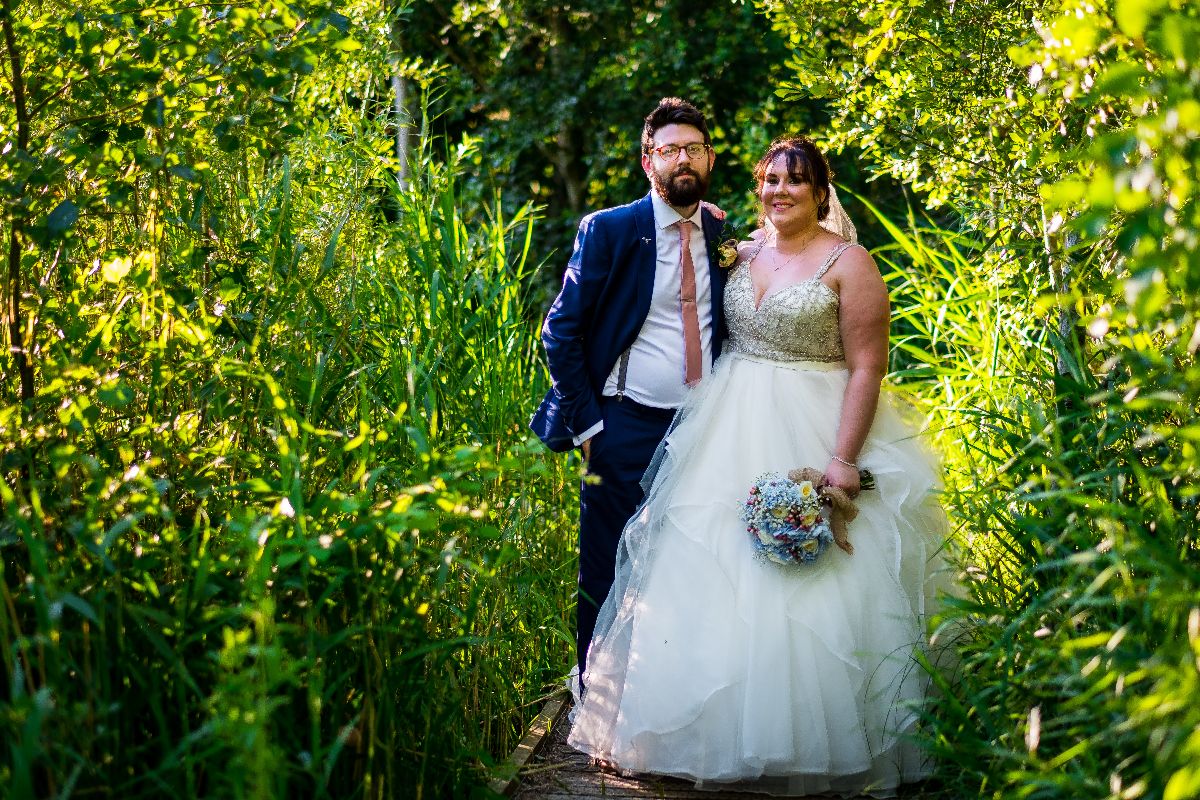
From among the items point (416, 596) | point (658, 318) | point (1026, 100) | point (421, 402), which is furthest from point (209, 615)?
point (1026, 100)

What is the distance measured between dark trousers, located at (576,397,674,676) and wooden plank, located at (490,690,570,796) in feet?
0.63

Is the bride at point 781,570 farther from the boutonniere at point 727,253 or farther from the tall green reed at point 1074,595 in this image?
the tall green reed at point 1074,595

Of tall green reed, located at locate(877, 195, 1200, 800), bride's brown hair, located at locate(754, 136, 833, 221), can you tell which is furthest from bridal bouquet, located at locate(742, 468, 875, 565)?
bride's brown hair, located at locate(754, 136, 833, 221)

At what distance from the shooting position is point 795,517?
369 cm

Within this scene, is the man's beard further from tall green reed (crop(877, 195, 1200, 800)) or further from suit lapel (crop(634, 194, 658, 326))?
tall green reed (crop(877, 195, 1200, 800))

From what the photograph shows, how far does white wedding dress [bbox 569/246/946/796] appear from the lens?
356cm

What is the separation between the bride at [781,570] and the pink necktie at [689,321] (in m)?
0.09

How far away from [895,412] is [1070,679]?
1.82 m

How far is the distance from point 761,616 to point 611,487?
35.3 inches

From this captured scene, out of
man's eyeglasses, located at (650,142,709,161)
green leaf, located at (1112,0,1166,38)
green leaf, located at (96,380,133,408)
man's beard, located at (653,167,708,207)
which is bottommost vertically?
green leaf, located at (96,380,133,408)

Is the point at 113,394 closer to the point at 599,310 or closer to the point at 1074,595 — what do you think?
the point at 599,310

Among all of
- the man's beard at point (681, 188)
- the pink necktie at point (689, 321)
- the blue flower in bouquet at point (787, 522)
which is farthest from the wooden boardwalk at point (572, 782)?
the man's beard at point (681, 188)

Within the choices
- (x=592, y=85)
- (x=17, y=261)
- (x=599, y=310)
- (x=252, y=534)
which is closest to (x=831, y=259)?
(x=599, y=310)

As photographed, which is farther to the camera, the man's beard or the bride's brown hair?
the man's beard
